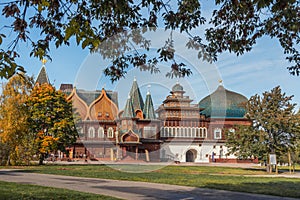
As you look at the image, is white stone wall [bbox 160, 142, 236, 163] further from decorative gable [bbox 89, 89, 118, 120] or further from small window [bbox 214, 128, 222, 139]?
decorative gable [bbox 89, 89, 118, 120]

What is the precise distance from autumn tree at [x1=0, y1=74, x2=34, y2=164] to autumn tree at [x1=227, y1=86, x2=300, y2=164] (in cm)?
1766

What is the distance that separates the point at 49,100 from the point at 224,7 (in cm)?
2869

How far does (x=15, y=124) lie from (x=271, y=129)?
2029 cm

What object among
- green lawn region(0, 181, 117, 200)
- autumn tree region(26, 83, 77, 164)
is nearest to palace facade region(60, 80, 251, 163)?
autumn tree region(26, 83, 77, 164)

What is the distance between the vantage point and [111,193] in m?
→ 11.6

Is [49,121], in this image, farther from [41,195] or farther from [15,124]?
[41,195]

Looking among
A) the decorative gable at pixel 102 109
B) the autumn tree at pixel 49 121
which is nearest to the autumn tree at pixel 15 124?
the autumn tree at pixel 49 121

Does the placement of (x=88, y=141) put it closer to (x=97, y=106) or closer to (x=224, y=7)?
(x=97, y=106)

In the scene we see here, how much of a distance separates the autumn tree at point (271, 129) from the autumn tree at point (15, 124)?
17663mm

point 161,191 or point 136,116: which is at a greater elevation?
point 136,116

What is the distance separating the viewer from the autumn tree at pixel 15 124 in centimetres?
2817

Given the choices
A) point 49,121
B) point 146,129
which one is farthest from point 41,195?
point 146,129

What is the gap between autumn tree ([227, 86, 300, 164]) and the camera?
27.2 metres

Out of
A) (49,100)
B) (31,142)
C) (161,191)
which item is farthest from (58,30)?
(49,100)
